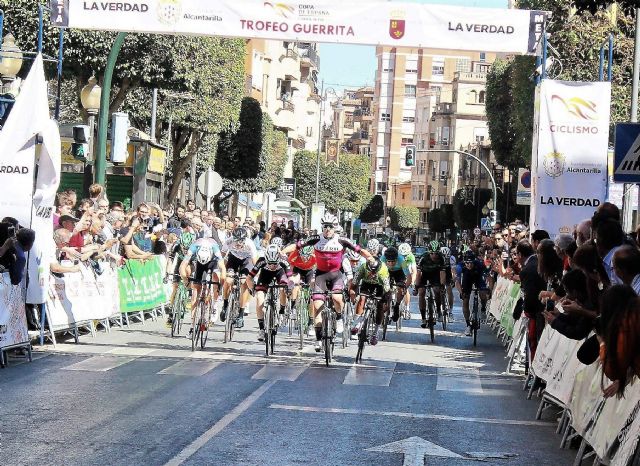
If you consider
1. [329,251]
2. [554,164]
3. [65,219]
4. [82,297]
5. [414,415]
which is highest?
[554,164]

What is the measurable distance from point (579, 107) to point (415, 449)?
11440mm

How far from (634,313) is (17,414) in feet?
18.9

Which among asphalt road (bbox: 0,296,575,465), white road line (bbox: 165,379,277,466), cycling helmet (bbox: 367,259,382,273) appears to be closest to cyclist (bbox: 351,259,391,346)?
cycling helmet (bbox: 367,259,382,273)

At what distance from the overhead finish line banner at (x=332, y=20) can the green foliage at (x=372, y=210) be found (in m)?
131

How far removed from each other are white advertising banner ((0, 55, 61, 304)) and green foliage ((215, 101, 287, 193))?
49781mm

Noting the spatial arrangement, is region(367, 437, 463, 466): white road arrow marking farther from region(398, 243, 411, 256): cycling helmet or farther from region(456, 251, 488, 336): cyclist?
region(456, 251, 488, 336): cyclist

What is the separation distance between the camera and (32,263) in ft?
59.5

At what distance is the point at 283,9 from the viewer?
23328mm

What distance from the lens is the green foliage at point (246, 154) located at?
70062mm

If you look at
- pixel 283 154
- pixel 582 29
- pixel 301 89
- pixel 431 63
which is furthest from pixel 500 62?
pixel 431 63

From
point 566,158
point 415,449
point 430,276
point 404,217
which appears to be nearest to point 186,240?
point 430,276

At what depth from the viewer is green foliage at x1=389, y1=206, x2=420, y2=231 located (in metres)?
166

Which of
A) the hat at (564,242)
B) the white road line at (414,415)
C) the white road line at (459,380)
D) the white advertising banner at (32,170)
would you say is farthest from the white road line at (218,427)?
the white advertising banner at (32,170)

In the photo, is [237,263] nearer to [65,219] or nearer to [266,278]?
[266,278]
